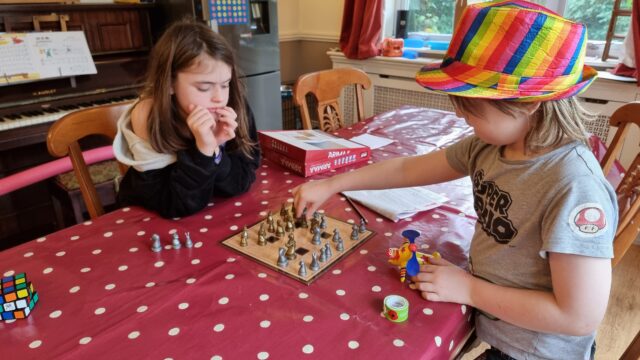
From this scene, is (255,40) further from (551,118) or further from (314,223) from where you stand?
(551,118)

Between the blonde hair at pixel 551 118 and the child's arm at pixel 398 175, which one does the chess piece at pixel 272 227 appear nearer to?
the child's arm at pixel 398 175

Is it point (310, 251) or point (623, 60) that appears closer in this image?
point (310, 251)

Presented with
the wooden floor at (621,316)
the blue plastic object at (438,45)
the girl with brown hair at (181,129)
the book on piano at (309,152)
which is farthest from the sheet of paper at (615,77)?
the girl with brown hair at (181,129)

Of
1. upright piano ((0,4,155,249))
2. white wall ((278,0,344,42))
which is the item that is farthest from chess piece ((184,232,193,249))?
white wall ((278,0,344,42))

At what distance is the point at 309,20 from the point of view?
3.84m

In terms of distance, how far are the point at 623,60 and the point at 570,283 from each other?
7.33 feet

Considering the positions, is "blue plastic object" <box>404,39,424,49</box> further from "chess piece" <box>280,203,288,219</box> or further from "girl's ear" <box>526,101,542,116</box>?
"girl's ear" <box>526,101,542,116</box>

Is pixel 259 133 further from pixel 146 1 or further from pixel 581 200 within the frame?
pixel 146 1

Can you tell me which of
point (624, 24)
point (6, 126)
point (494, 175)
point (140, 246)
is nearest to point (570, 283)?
point (494, 175)

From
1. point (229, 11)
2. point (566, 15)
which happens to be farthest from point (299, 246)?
point (566, 15)

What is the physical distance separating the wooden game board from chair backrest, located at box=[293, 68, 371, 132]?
0.92 metres

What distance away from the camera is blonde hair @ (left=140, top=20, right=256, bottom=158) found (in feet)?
3.66

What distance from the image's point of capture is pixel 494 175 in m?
0.83

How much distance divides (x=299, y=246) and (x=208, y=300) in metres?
0.23
